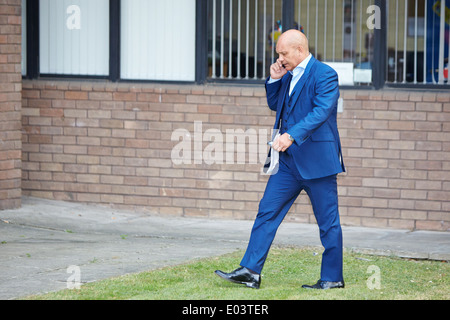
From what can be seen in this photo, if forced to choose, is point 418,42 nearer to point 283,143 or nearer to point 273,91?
point 273,91

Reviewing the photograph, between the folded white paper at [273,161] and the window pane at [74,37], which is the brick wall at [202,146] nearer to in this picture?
the window pane at [74,37]

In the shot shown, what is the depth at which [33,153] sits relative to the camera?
10898 millimetres

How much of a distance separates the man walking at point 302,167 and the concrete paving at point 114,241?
131cm

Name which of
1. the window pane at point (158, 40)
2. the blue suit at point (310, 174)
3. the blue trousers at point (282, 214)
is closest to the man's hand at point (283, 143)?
the blue suit at point (310, 174)

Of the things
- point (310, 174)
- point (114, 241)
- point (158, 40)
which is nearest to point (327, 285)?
point (310, 174)

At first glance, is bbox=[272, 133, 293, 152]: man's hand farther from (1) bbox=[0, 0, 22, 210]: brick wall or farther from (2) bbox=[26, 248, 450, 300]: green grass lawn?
(1) bbox=[0, 0, 22, 210]: brick wall

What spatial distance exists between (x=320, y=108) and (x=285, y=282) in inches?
59.7

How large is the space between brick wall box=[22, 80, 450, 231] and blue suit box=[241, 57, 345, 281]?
3.38 m

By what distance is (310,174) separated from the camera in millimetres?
6535

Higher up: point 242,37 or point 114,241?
point 242,37

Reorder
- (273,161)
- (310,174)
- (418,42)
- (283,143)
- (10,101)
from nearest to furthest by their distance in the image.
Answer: (283,143) < (310,174) < (273,161) < (418,42) < (10,101)

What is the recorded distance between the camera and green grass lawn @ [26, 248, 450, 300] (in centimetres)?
636
